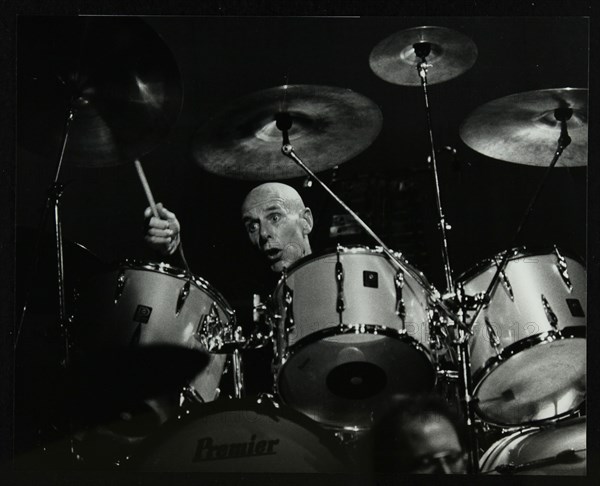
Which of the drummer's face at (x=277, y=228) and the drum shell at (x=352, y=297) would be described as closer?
the drum shell at (x=352, y=297)

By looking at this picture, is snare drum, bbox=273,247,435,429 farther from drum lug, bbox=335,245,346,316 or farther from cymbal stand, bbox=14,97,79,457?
cymbal stand, bbox=14,97,79,457

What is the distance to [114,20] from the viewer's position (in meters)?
2.39

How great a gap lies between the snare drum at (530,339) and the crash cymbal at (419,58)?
51cm

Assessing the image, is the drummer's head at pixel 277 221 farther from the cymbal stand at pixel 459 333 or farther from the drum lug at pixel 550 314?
the drum lug at pixel 550 314

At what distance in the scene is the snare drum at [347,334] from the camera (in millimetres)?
2207

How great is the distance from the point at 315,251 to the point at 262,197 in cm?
21

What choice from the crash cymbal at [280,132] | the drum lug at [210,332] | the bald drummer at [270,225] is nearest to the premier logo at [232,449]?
the drum lug at [210,332]

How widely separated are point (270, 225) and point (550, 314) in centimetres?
75

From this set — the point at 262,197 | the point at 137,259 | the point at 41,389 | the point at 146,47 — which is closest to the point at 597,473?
the point at 262,197

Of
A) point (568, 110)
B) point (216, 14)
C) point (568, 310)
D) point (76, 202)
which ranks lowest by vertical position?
point (568, 310)

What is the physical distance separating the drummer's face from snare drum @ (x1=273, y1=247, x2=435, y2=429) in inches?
2.9

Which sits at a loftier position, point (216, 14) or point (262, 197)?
point (216, 14)

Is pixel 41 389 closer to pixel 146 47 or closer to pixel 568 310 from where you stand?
pixel 146 47

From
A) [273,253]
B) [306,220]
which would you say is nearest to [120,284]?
[273,253]
